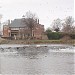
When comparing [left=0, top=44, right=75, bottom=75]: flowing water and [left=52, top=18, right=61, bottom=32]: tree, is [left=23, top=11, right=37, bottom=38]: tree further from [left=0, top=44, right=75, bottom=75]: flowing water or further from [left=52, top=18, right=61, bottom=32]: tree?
[left=0, top=44, right=75, bottom=75]: flowing water

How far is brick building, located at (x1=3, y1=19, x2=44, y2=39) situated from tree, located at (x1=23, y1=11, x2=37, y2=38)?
1.31 metres

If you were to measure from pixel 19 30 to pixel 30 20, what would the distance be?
9.43 m

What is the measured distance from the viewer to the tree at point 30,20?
99875 mm

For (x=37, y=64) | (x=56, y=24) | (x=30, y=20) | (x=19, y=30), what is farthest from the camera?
(x=56, y=24)

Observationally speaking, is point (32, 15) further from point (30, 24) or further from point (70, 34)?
point (70, 34)

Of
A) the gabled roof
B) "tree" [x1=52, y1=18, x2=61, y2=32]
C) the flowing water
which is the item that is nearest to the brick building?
the gabled roof

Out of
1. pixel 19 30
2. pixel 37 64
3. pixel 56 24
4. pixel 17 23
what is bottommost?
pixel 37 64

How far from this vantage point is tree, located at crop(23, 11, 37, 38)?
99875 mm

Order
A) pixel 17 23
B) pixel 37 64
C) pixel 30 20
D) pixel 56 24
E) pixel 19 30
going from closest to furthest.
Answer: pixel 37 64 < pixel 30 20 < pixel 19 30 < pixel 17 23 < pixel 56 24

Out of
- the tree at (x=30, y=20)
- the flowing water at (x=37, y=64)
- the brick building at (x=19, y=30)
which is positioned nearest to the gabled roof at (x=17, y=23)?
the brick building at (x=19, y=30)

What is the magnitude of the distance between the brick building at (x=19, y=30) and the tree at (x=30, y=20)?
131 cm

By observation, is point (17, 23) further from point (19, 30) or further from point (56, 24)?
point (56, 24)

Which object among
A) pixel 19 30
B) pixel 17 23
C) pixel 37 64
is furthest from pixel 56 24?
pixel 37 64

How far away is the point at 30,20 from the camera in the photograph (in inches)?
3917
